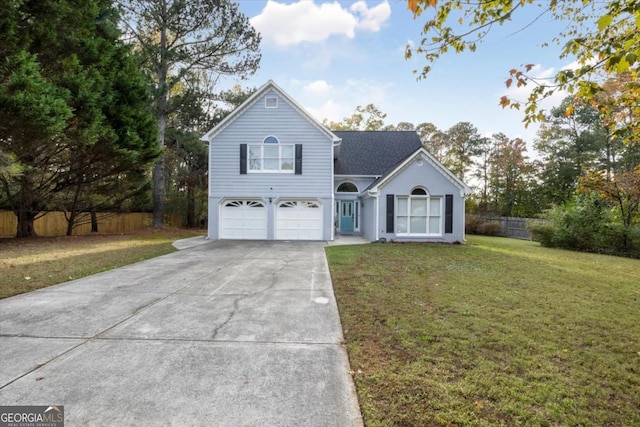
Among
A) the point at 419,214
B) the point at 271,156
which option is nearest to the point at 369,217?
the point at 419,214

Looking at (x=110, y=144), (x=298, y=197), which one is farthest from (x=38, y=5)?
(x=298, y=197)

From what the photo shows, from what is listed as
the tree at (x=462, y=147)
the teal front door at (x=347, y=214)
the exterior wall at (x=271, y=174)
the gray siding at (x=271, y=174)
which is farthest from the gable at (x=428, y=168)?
the tree at (x=462, y=147)

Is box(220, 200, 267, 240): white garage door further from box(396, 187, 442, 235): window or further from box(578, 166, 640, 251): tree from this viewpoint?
box(578, 166, 640, 251): tree

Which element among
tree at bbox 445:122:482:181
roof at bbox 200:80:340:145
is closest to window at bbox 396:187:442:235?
roof at bbox 200:80:340:145

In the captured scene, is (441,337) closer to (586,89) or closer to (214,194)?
(586,89)

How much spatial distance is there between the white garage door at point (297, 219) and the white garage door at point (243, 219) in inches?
32.7

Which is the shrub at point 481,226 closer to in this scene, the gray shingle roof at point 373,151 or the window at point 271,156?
the gray shingle roof at point 373,151

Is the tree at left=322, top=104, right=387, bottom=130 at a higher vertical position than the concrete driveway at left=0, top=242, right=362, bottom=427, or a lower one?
higher

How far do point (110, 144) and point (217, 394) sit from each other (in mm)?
14373

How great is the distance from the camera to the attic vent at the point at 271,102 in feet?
48.3

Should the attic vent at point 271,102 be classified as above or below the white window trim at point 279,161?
above

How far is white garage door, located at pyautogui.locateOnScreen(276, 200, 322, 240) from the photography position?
15.0 m

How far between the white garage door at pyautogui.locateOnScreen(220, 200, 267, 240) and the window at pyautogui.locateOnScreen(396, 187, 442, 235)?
258 inches

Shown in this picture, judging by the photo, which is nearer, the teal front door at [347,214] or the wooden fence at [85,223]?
the teal front door at [347,214]
